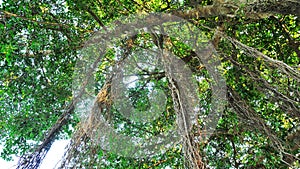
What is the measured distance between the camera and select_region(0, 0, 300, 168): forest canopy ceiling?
2.79m

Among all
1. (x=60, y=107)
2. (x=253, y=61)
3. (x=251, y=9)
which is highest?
(x=251, y=9)

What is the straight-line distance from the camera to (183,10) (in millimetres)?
2979

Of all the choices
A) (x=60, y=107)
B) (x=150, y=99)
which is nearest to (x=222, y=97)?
(x=150, y=99)

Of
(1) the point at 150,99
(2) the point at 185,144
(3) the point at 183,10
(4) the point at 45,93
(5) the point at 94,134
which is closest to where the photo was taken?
(2) the point at 185,144

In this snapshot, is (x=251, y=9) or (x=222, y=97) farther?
(x=222, y=97)

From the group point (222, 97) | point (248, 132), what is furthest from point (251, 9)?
point (248, 132)

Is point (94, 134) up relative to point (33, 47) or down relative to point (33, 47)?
down

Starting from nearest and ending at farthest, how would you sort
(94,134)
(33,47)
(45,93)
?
(94,134) < (33,47) < (45,93)

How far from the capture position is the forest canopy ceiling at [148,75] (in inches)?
110

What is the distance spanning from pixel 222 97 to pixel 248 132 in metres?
0.55

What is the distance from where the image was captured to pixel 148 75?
3537mm

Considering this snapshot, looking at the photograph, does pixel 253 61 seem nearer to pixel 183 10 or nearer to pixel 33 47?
pixel 183 10

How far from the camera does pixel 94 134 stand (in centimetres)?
228

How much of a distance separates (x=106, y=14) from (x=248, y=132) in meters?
2.27
